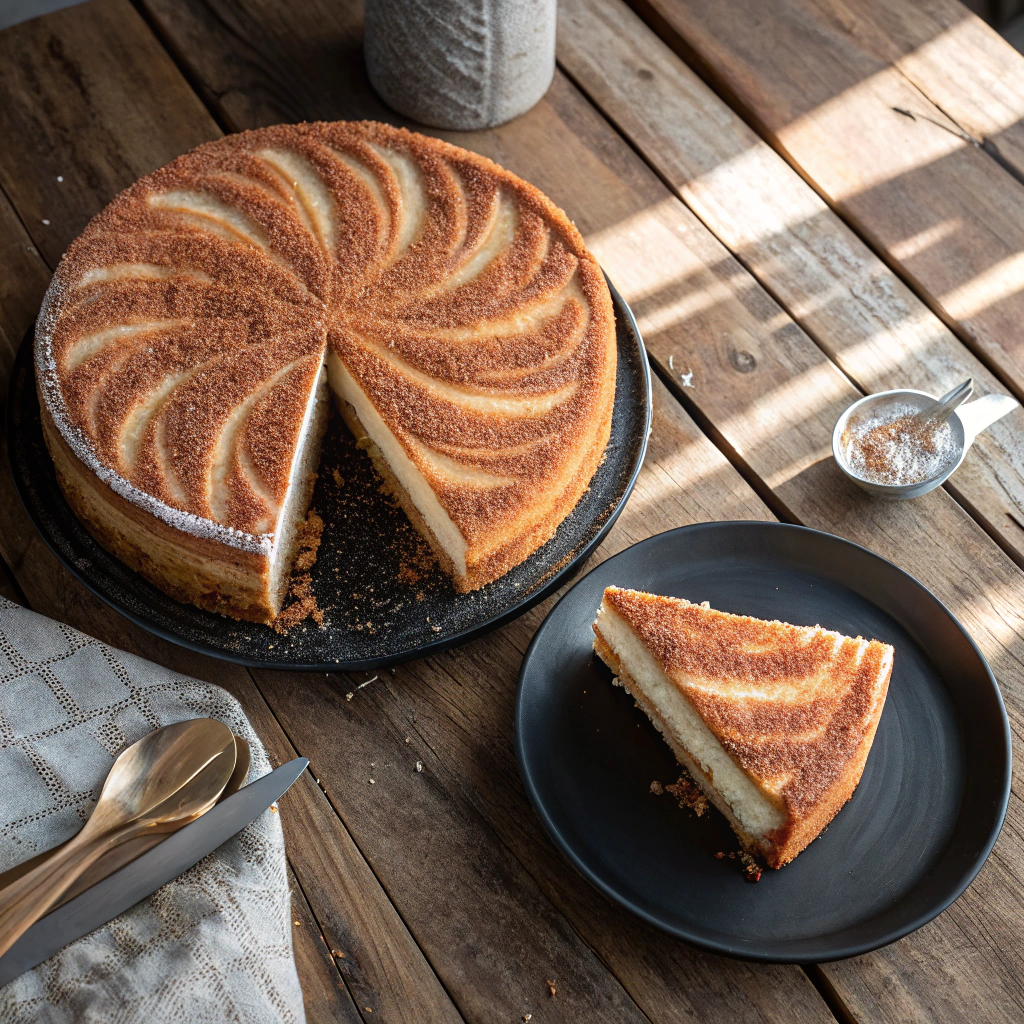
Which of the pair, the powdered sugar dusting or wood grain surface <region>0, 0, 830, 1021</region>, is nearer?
wood grain surface <region>0, 0, 830, 1021</region>

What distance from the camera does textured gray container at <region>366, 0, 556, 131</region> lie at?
2.82 meters

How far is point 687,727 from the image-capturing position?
215 cm

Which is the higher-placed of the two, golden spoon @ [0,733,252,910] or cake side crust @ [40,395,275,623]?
cake side crust @ [40,395,275,623]

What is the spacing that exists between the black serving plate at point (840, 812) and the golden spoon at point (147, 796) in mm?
625

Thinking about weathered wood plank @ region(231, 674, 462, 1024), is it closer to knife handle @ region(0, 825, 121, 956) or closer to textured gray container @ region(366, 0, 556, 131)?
knife handle @ region(0, 825, 121, 956)

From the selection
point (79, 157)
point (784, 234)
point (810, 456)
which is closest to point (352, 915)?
point (810, 456)

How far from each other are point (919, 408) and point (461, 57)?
1.59 m

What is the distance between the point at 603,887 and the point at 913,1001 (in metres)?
0.67

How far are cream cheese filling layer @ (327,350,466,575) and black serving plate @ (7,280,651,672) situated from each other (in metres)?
0.08

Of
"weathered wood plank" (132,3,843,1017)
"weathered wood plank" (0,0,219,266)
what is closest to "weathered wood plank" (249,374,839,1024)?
"weathered wood plank" (132,3,843,1017)

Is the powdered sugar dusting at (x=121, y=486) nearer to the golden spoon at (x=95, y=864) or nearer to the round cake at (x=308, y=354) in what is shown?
the round cake at (x=308, y=354)

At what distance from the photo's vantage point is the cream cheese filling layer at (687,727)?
2062 millimetres

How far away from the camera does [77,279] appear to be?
8.11 feet

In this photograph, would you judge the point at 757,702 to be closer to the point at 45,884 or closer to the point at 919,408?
the point at 919,408
